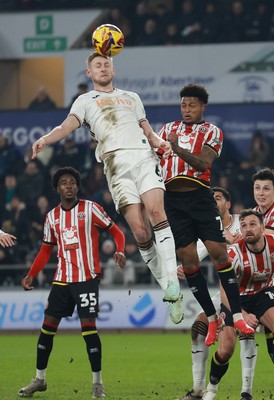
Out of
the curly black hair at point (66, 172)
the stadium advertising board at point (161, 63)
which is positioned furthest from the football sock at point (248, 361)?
the stadium advertising board at point (161, 63)

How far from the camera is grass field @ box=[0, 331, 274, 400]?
11458 mm

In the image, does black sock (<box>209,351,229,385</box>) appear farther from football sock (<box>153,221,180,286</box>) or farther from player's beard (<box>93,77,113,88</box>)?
player's beard (<box>93,77,113,88</box>)

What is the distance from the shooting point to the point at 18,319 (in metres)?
19.9

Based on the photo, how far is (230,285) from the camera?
986 cm

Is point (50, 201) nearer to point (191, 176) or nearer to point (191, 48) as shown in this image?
point (191, 48)

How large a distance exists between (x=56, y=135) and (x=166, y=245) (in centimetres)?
130

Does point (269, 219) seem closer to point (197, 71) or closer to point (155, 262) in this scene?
point (155, 262)

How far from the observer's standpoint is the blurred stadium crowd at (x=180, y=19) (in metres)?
23.0

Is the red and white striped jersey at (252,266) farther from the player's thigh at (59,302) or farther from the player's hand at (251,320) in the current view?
the player's thigh at (59,302)

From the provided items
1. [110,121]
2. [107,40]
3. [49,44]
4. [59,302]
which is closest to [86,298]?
[59,302]

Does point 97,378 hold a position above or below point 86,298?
below

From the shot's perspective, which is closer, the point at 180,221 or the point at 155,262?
the point at 155,262

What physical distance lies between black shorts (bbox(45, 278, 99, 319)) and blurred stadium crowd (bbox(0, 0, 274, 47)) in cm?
1234

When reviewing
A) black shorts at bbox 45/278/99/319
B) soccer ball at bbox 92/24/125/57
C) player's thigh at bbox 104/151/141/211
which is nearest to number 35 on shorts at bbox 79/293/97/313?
black shorts at bbox 45/278/99/319
